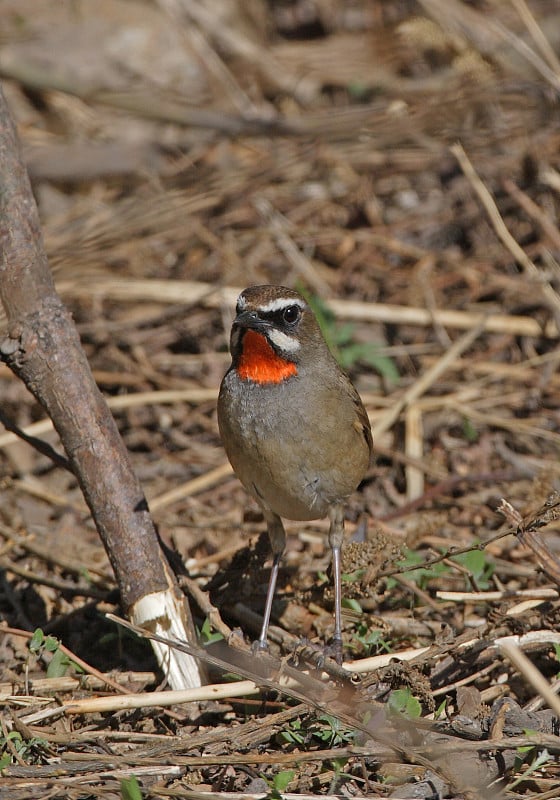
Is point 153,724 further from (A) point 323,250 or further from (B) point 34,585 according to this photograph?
(A) point 323,250

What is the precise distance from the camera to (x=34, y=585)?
5527mm

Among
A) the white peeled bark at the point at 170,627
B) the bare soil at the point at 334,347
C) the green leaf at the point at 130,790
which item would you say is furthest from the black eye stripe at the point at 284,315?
the green leaf at the point at 130,790

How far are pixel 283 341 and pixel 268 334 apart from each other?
0.32 ft

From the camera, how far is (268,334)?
4773 millimetres

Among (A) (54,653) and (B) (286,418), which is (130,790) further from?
(B) (286,418)

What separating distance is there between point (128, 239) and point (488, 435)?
11.5 ft

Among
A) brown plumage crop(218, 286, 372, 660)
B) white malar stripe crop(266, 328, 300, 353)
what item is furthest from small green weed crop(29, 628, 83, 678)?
white malar stripe crop(266, 328, 300, 353)

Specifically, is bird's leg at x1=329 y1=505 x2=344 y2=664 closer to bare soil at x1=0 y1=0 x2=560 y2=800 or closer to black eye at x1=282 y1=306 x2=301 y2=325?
bare soil at x1=0 y1=0 x2=560 y2=800

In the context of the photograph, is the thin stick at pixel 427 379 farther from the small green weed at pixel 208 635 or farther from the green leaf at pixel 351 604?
the small green weed at pixel 208 635

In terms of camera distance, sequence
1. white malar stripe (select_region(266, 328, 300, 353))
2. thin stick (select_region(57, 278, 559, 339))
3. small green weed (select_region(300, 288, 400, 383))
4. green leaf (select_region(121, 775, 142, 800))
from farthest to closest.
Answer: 1. thin stick (select_region(57, 278, 559, 339))
2. small green weed (select_region(300, 288, 400, 383))
3. white malar stripe (select_region(266, 328, 300, 353))
4. green leaf (select_region(121, 775, 142, 800))

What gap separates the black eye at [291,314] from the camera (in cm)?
479

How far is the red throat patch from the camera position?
190 inches

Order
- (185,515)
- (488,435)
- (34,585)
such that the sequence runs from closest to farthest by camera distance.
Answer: (34,585)
(185,515)
(488,435)

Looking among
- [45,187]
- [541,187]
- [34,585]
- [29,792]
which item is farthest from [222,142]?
[29,792]
